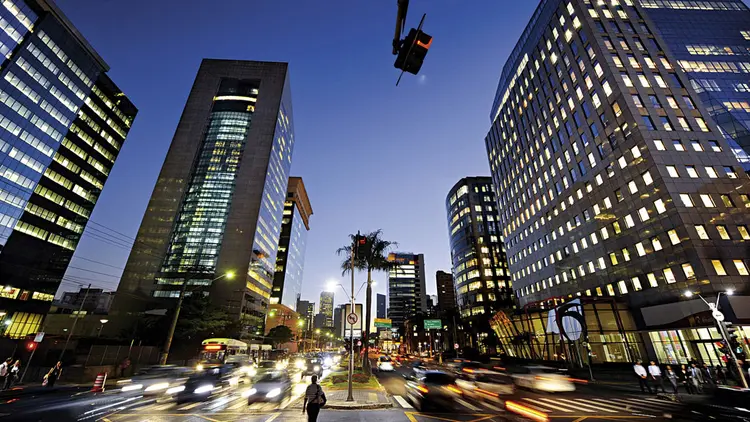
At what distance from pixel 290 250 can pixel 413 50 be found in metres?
153

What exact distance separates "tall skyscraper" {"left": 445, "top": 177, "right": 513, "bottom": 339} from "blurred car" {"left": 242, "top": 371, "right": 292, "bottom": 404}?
245ft

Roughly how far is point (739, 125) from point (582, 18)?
2573cm

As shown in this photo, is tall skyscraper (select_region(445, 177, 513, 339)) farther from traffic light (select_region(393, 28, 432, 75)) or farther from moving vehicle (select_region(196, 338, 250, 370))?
traffic light (select_region(393, 28, 432, 75))

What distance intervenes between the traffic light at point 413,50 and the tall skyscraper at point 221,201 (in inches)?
3094

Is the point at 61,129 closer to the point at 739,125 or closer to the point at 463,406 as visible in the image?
the point at 463,406

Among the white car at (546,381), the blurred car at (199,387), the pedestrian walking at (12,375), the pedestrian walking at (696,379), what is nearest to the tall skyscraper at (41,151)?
the pedestrian walking at (12,375)

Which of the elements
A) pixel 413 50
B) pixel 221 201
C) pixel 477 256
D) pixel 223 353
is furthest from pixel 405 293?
pixel 413 50

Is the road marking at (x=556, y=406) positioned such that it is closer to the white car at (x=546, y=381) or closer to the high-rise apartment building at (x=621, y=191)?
the white car at (x=546, y=381)

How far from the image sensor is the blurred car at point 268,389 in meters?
15.1

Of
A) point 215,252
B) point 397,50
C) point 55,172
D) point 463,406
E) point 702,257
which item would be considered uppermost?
point 55,172

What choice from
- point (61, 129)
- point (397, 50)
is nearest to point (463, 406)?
point (397, 50)

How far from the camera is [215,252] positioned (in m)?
86.5

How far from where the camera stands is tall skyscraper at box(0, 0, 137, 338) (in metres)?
59.0

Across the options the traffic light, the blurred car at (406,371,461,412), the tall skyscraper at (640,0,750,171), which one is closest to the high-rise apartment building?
the tall skyscraper at (640,0,750,171)
